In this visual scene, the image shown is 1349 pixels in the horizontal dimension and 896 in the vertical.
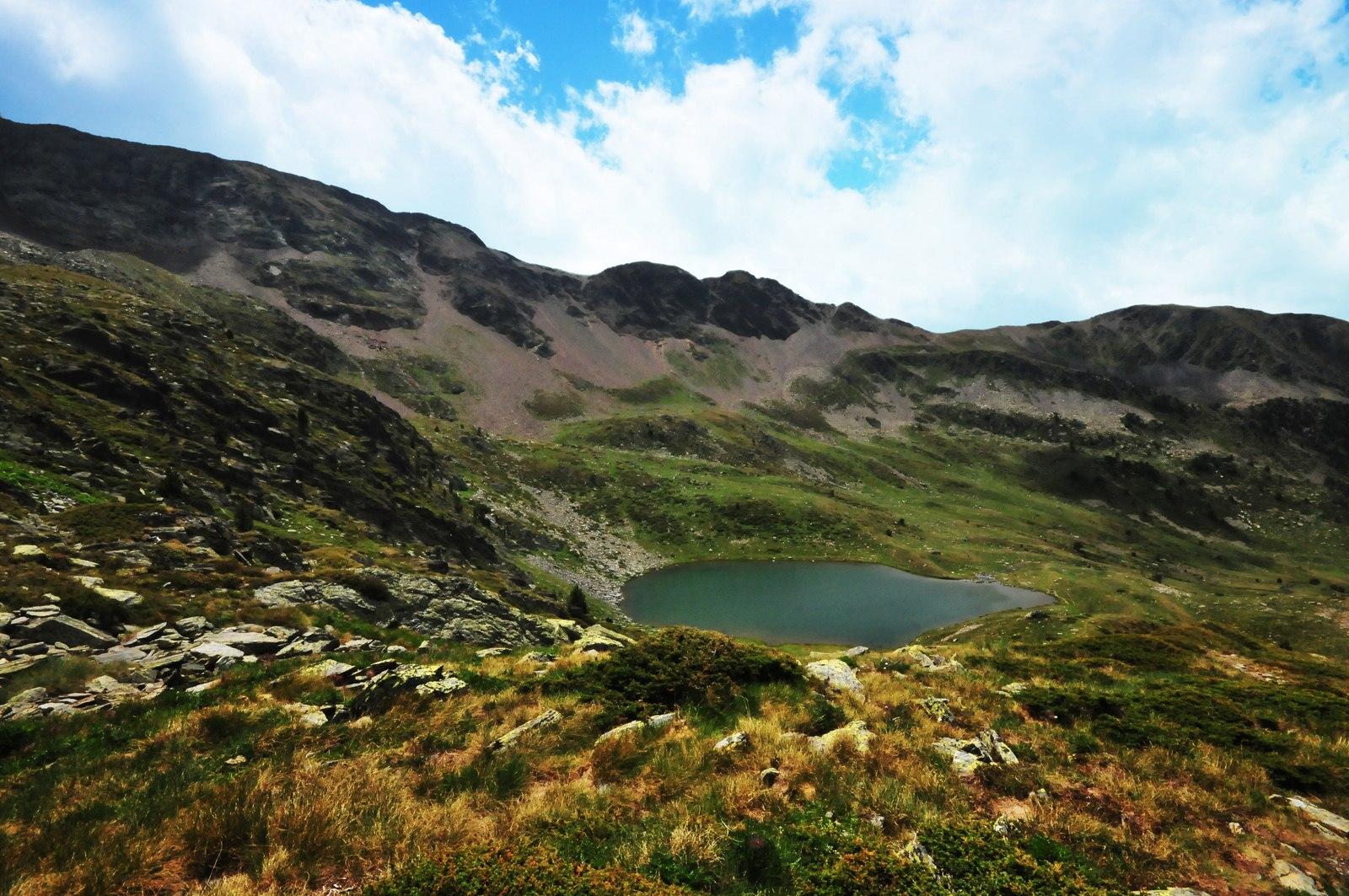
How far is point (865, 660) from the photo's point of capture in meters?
22.7

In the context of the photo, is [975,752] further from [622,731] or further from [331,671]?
[331,671]

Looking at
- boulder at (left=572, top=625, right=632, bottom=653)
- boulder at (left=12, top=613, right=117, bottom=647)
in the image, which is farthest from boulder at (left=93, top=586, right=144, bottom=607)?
boulder at (left=572, top=625, right=632, bottom=653)

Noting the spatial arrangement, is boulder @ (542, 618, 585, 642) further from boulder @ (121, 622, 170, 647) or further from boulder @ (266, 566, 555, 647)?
boulder @ (121, 622, 170, 647)

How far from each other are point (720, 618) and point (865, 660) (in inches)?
2000

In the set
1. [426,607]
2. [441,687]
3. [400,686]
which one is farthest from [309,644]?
[426,607]

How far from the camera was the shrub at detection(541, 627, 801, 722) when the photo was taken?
565 inches

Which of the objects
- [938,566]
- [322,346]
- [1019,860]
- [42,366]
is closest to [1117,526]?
[938,566]

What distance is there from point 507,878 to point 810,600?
253 feet

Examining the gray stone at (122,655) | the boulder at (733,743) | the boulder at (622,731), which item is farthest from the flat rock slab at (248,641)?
the boulder at (733,743)

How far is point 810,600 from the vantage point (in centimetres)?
7881

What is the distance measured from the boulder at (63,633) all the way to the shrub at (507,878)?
49.1 ft

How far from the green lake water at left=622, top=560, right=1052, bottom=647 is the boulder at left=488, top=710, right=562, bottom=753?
52.9 metres

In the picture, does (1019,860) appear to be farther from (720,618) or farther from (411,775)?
(720,618)

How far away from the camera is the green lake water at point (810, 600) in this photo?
6794 centimetres
